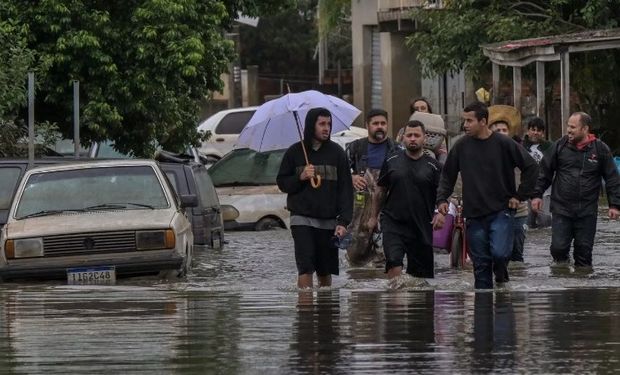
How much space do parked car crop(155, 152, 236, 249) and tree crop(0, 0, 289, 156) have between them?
3234 mm

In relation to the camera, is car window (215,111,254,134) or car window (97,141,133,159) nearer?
car window (97,141,133,159)

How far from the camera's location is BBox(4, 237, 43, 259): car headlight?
15578 millimetres

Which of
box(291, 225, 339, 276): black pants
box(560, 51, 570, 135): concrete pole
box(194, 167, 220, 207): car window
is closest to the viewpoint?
box(291, 225, 339, 276): black pants

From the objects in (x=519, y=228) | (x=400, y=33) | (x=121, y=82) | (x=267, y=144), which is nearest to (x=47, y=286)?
(x=267, y=144)

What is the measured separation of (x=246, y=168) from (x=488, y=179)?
12982 millimetres

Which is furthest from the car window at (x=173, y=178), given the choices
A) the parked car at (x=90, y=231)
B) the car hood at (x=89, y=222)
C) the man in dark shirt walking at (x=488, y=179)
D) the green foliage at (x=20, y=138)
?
the man in dark shirt walking at (x=488, y=179)

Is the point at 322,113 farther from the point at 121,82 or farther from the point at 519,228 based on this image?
the point at 121,82

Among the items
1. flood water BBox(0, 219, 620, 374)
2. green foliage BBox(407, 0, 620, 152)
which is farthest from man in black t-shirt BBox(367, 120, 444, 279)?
green foliage BBox(407, 0, 620, 152)

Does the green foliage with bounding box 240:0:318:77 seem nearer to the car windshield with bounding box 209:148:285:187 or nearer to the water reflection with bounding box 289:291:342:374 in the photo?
the car windshield with bounding box 209:148:285:187

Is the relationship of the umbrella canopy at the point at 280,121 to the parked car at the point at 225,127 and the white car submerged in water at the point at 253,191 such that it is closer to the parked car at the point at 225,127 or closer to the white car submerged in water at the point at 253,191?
the white car submerged in water at the point at 253,191

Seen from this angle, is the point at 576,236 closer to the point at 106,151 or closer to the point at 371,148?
the point at 371,148

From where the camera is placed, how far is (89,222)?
15.8 m

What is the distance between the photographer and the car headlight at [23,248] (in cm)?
1558

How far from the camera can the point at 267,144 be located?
56.2ft
